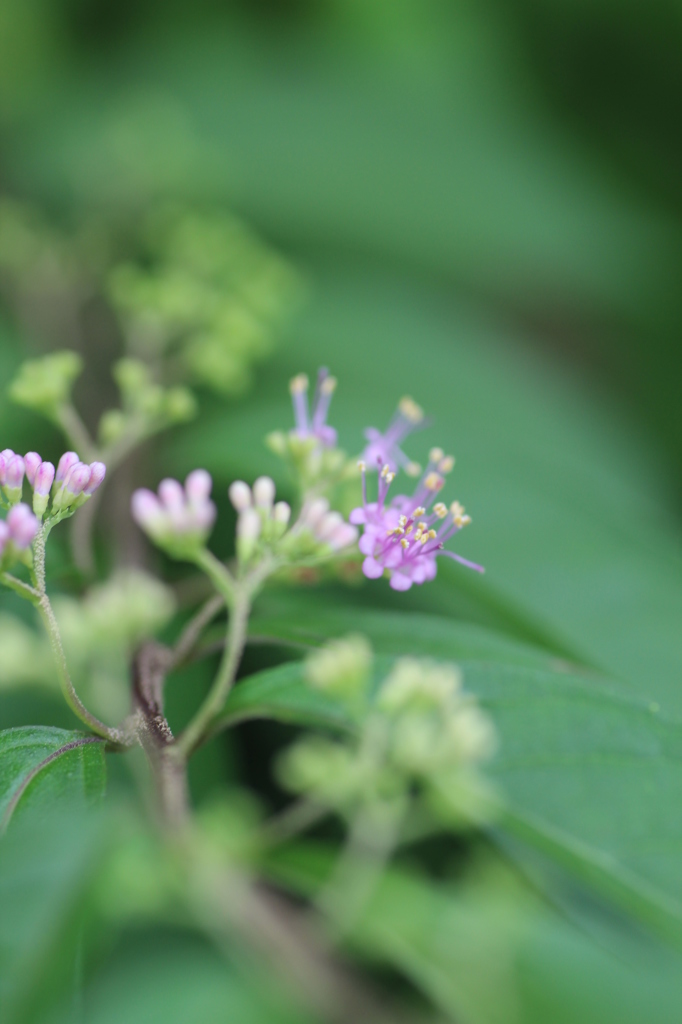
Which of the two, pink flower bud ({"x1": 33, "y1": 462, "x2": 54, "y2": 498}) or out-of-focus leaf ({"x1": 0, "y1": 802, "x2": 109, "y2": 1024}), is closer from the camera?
out-of-focus leaf ({"x1": 0, "y1": 802, "x2": 109, "y2": 1024})

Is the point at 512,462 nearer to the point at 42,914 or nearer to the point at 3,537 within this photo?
the point at 3,537

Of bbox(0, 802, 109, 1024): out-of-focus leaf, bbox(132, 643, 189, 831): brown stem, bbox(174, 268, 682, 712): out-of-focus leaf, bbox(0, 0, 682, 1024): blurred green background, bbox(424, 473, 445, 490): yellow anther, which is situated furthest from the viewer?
bbox(0, 0, 682, 1024): blurred green background

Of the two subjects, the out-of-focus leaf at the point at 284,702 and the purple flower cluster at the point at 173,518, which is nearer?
the out-of-focus leaf at the point at 284,702

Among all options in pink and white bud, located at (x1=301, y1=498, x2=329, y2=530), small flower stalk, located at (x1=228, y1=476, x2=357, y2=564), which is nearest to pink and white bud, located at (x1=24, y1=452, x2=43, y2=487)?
small flower stalk, located at (x1=228, y1=476, x2=357, y2=564)

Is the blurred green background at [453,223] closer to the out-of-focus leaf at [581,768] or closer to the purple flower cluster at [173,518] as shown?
the out-of-focus leaf at [581,768]

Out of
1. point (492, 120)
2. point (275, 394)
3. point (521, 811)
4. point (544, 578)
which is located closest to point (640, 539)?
point (544, 578)

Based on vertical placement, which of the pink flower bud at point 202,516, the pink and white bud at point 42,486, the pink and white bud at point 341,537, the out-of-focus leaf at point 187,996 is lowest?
the out-of-focus leaf at point 187,996

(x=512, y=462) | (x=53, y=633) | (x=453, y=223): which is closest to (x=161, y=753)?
(x=53, y=633)

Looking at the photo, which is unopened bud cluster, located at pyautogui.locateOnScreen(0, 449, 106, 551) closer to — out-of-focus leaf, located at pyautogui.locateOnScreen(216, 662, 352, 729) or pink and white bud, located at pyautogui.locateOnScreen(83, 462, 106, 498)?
pink and white bud, located at pyautogui.locateOnScreen(83, 462, 106, 498)

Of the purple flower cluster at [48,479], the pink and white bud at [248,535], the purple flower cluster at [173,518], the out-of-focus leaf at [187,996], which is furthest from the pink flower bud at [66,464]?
the out-of-focus leaf at [187,996]
